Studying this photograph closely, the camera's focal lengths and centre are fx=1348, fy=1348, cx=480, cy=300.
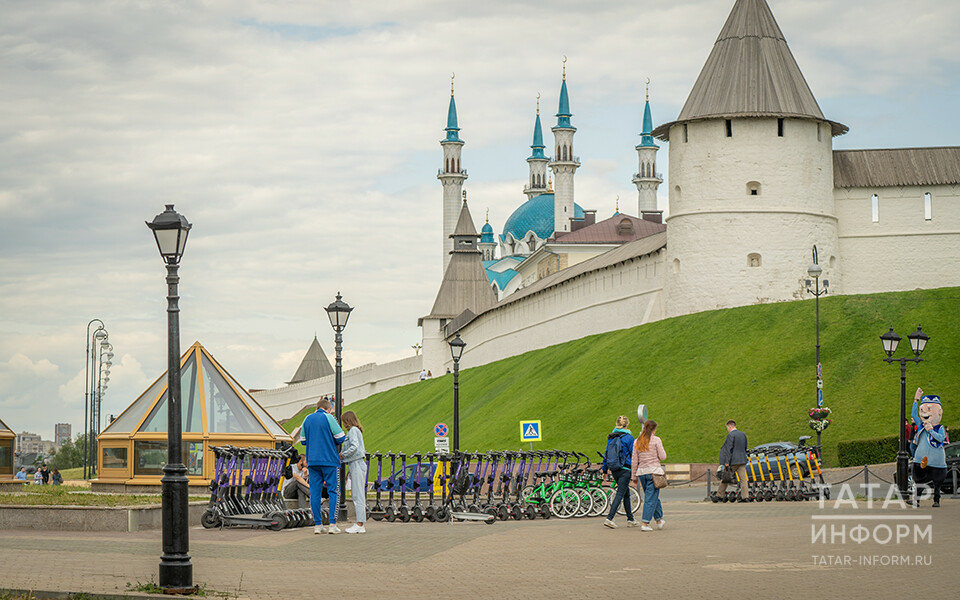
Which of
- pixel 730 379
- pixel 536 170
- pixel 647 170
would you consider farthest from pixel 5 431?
pixel 536 170

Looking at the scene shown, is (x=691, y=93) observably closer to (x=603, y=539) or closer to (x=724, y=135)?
(x=724, y=135)

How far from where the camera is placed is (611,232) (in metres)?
108

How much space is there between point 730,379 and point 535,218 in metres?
95.5

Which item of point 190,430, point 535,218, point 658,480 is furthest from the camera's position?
point 535,218

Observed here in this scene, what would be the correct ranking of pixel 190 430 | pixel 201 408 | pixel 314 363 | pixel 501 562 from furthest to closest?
pixel 314 363
pixel 201 408
pixel 190 430
pixel 501 562

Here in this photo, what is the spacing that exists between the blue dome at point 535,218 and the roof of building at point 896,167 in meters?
81.2

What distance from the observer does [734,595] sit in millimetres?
10641

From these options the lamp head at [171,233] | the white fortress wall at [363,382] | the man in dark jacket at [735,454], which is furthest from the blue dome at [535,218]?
the lamp head at [171,233]

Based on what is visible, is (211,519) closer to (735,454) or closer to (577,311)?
(735,454)

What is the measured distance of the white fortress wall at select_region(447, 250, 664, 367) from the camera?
5759 centimetres

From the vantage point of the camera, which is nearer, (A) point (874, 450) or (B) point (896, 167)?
(A) point (874, 450)

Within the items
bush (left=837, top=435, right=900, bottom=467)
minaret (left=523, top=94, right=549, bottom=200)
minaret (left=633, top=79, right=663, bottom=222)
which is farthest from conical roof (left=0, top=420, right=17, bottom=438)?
minaret (left=523, top=94, right=549, bottom=200)

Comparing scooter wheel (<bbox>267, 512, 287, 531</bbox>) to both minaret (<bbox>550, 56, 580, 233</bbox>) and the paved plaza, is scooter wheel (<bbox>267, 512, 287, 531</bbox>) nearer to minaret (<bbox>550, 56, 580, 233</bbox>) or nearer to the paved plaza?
the paved plaza

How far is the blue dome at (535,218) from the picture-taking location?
138500mm
